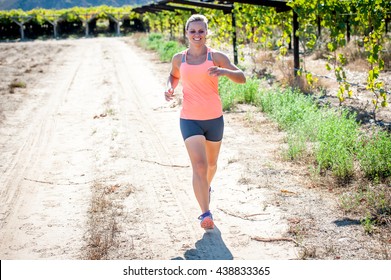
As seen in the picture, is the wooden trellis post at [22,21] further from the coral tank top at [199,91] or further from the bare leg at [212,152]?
the coral tank top at [199,91]

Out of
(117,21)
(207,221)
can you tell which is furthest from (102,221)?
(117,21)

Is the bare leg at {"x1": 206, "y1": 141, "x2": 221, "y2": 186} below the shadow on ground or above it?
above

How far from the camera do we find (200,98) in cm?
434

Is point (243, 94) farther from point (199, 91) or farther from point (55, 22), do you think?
point (55, 22)

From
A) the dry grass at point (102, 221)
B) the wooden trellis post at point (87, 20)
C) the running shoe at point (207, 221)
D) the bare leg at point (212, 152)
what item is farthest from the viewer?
the wooden trellis post at point (87, 20)

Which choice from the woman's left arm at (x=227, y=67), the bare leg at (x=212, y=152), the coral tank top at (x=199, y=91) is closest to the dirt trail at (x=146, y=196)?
the bare leg at (x=212, y=152)

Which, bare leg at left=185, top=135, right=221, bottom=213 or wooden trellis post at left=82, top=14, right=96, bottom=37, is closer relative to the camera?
bare leg at left=185, top=135, right=221, bottom=213

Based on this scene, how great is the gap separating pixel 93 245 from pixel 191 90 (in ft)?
5.30

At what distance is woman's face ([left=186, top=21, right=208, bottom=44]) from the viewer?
13.8 feet

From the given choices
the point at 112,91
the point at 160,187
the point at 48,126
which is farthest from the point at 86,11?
the point at 160,187

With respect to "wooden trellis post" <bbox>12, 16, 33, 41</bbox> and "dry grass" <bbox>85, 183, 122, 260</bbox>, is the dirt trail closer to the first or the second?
Result: "dry grass" <bbox>85, 183, 122, 260</bbox>

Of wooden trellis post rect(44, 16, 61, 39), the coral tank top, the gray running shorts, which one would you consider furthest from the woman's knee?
wooden trellis post rect(44, 16, 61, 39)

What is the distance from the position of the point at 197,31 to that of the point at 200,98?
1.92 feet

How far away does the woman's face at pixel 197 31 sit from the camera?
166 inches
